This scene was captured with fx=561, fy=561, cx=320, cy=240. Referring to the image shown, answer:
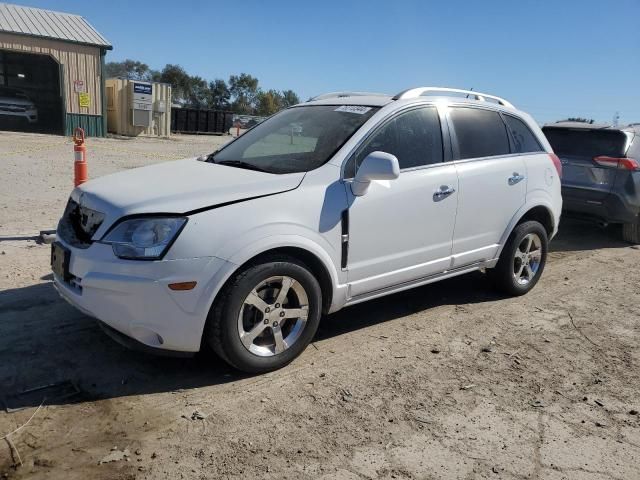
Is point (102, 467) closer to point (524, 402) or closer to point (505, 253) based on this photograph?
point (524, 402)

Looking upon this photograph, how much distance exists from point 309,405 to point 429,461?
2.64 ft

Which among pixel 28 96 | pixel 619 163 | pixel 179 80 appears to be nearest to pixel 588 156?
pixel 619 163

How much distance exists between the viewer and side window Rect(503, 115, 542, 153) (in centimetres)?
535

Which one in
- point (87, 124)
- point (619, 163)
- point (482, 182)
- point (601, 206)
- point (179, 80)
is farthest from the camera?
point (179, 80)

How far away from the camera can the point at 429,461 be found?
9.53 ft

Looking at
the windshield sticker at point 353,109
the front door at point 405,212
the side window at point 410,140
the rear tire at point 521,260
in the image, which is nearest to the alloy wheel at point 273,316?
the front door at point 405,212

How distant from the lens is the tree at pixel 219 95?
245 feet

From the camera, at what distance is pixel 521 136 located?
5434 mm

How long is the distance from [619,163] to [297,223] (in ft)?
19.6

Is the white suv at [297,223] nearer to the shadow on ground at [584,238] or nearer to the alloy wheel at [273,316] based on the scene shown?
the alloy wheel at [273,316]

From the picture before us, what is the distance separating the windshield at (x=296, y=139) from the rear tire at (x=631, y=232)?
18.8 feet

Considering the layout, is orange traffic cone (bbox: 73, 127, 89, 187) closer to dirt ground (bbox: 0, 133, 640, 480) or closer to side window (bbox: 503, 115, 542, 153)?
dirt ground (bbox: 0, 133, 640, 480)

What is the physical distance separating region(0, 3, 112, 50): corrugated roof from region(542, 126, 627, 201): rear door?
19757 mm

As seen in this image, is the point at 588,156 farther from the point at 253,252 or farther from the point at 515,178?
the point at 253,252
